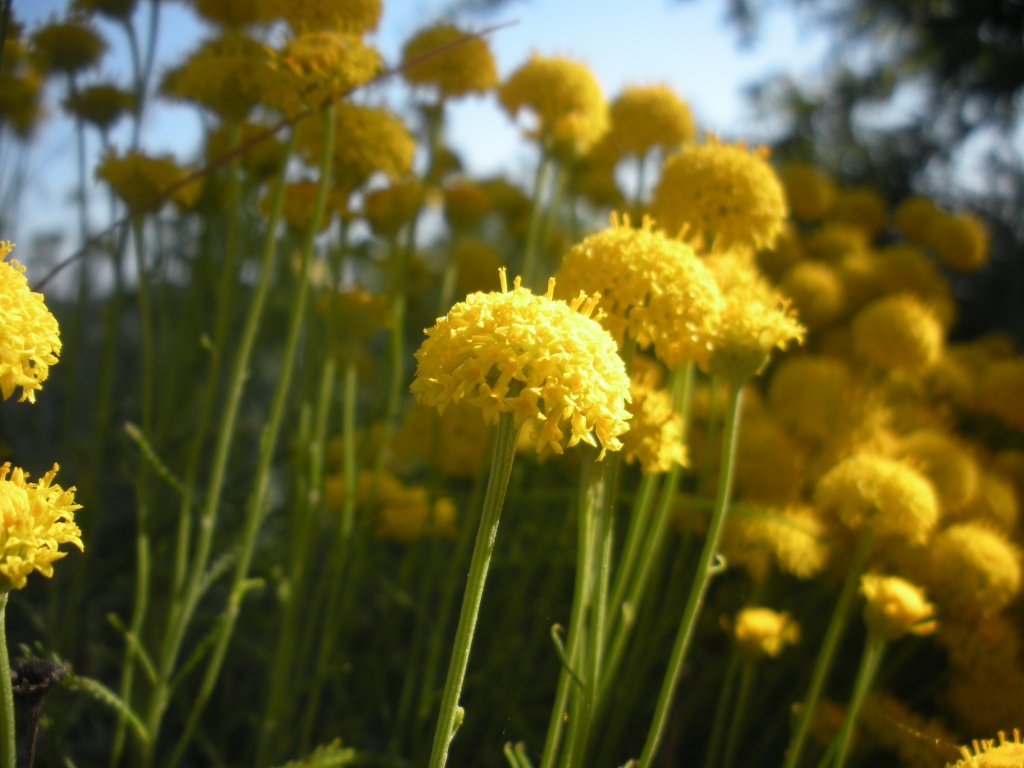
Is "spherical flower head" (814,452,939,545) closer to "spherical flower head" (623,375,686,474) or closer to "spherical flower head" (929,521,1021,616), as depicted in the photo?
"spherical flower head" (929,521,1021,616)

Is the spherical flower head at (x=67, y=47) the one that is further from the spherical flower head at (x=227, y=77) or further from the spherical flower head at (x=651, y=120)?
the spherical flower head at (x=651, y=120)

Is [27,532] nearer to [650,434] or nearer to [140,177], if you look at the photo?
[650,434]

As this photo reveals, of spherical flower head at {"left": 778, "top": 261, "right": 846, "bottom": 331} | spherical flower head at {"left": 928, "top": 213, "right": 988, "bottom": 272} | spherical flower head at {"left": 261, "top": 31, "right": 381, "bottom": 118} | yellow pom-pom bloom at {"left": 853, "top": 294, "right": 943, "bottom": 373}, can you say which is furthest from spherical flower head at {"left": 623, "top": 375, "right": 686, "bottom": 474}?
spherical flower head at {"left": 928, "top": 213, "right": 988, "bottom": 272}

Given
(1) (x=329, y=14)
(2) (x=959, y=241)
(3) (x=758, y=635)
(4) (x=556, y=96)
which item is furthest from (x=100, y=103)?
(2) (x=959, y=241)

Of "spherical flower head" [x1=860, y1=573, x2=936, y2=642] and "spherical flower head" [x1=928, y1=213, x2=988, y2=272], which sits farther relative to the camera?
"spherical flower head" [x1=928, y1=213, x2=988, y2=272]

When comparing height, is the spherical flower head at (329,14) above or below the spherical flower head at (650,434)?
above

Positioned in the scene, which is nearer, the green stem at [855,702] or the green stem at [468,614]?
the green stem at [468,614]

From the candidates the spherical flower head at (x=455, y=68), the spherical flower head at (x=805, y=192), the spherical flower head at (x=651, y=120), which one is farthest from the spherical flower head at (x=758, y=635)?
the spherical flower head at (x=805, y=192)
